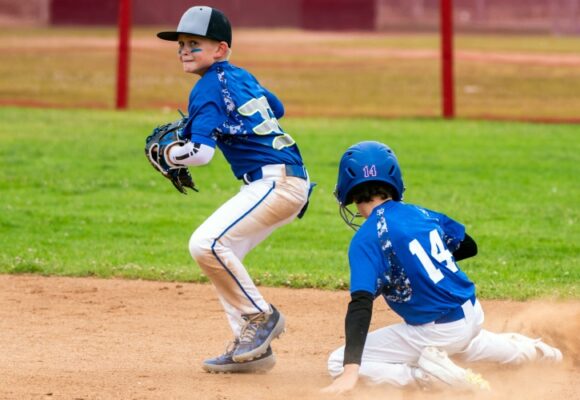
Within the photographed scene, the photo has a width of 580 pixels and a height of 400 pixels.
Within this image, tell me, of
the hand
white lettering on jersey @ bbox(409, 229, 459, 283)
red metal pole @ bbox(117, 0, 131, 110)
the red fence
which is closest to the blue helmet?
white lettering on jersey @ bbox(409, 229, 459, 283)

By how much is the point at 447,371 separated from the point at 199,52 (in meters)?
2.07

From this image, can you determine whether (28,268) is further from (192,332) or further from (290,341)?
(290,341)

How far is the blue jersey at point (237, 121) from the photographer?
574 cm

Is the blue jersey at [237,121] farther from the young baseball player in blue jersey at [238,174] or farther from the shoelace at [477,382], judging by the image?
the shoelace at [477,382]

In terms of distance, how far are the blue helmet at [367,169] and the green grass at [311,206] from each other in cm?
269

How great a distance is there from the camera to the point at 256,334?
5922 millimetres

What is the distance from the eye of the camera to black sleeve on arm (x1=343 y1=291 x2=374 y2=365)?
16.6 ft

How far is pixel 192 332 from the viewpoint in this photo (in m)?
6.93

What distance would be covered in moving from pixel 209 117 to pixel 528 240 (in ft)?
16.2

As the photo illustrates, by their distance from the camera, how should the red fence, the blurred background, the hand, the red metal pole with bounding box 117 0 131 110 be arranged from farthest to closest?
the red fence → the blurred background → the red metal pole with bounding box 117 0 131 110 → the hand

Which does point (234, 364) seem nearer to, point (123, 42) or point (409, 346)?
point (409, 346)

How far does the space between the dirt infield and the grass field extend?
39.6 ft

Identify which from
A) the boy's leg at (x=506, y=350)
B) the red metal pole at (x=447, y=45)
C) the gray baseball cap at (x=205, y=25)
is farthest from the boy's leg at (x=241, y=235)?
the red metal pole at (x=447, y=45)

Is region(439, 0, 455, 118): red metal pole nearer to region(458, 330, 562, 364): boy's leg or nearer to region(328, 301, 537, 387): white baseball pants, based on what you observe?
region(458, 330, 562, 364): boy's leg
